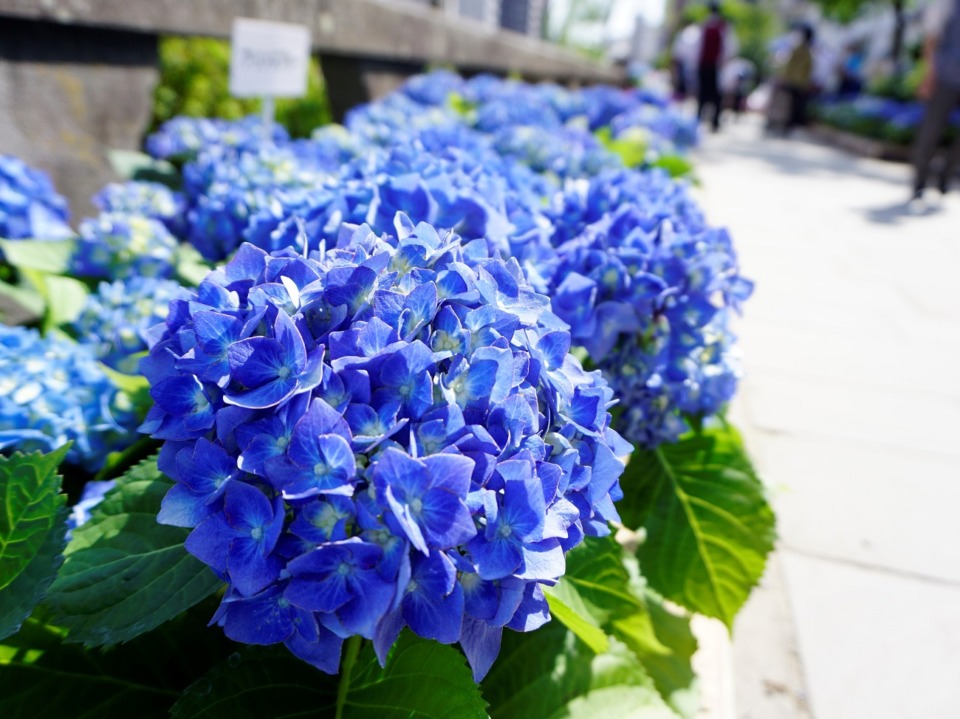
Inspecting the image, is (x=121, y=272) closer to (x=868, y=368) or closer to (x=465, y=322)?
(x=465, y=322)

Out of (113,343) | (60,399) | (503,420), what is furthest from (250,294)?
(113,343)

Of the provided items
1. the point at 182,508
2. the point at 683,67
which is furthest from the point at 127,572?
the point at 683,67

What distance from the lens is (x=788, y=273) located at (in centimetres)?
573

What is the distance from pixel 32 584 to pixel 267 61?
181 centimetres

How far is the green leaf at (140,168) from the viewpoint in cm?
215

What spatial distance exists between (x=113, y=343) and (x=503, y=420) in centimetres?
101

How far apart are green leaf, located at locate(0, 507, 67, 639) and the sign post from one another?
1560 millimetres

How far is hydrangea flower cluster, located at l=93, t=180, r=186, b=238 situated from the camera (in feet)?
6.00

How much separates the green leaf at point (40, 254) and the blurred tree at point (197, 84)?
1267mm

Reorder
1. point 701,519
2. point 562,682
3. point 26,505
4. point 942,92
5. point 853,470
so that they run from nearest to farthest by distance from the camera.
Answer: point 26,505 → point 562,682 → point 701,519 → point 853,470 → point 942,92

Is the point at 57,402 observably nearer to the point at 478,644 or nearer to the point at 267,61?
the point at 478,644

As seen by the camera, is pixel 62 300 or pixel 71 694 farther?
pixel 62 300

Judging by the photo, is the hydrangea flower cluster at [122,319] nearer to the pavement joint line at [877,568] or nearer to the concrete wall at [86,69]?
the concrete wall at [86,69]

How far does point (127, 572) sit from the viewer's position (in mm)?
945
